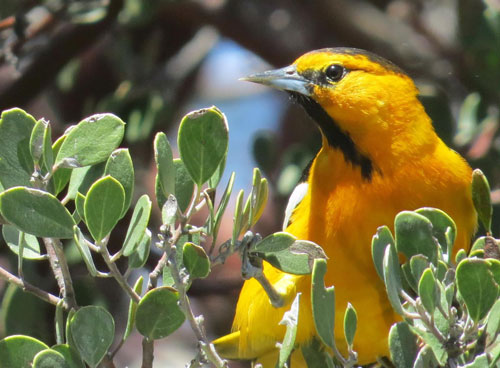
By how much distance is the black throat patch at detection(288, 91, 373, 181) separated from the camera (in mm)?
2510

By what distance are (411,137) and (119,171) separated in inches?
49.5

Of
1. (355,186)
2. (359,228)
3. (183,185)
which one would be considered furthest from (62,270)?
(355,186)

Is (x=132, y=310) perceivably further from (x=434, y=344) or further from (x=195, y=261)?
(x=434, y=344)

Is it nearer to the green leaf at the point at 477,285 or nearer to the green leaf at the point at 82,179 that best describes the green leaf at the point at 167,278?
the green leaf at the point at 82,179

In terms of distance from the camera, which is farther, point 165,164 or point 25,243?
point 25,243

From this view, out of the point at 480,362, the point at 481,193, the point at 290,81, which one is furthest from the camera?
the point at 290,81

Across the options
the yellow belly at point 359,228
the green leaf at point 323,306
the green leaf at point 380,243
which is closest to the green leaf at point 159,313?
the green leaf at point 323,306

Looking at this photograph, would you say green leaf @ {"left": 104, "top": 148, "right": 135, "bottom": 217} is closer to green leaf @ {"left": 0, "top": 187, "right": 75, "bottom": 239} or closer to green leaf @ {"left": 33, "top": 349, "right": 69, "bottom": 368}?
green leaf @ {"left": 0, "top": 187, "right": 75, "bottom": 239}

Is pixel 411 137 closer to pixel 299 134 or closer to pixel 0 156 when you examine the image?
pixel 0 156

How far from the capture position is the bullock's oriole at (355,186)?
2.34m

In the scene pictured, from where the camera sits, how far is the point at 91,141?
150 centimetres

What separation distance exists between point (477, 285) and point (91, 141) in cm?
66

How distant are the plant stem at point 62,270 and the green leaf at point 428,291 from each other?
1.85 ft

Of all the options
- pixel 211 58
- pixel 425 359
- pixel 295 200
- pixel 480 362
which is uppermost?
pixel 480 362
